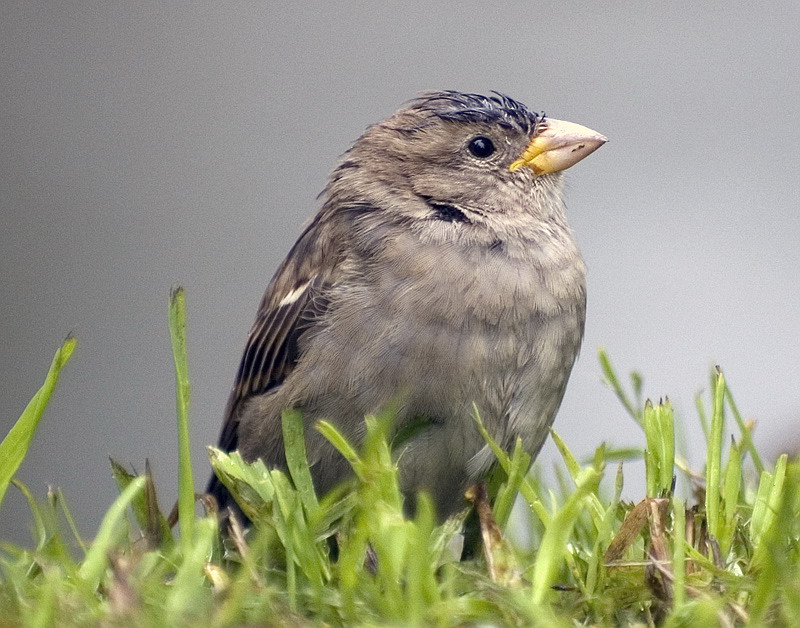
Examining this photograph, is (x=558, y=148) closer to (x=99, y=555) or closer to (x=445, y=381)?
(x=445, y=381)

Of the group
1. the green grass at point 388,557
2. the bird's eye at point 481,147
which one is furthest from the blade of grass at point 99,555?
the bird's eye at point 481,147

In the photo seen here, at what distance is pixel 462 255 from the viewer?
113 inches

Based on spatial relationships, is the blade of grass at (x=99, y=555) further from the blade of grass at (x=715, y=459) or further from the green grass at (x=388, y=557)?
the blade of grass at (x=715, y=459)

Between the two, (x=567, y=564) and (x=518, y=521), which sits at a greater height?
(x=567, y=564)

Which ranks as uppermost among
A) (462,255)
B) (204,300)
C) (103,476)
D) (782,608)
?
(462,255)

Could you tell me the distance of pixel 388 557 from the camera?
1.75m

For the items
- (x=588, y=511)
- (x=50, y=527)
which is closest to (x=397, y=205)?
(x=588, y=511)

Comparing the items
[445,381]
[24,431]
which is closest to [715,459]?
[445,381]

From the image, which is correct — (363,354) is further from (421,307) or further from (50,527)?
(50,527)

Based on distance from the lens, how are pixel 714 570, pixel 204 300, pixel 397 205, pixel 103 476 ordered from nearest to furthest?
pixel 714 570
pixel 397 205
pixel 103 476
pixel 204 300

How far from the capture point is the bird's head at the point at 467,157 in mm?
3211

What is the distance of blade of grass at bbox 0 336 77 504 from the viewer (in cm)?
202

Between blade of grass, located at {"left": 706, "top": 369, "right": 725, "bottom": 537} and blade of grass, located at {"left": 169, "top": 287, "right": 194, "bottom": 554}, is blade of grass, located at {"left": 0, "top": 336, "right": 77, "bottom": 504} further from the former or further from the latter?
blade of grass, located at {"left": 706, "top": 369, "right": 725, "bottom": 537}

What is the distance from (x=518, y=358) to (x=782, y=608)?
1153mm
